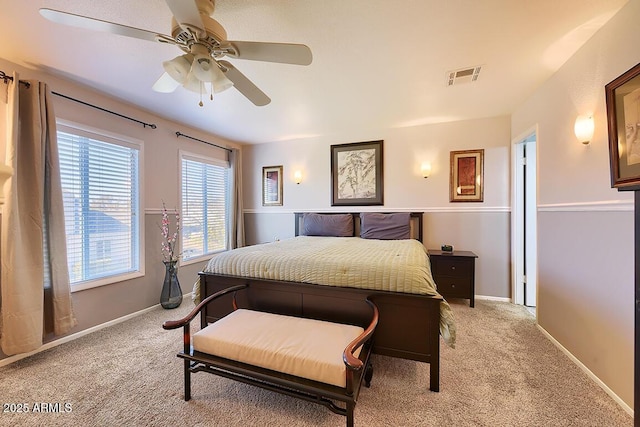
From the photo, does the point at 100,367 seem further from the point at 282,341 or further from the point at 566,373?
the point at 566,373

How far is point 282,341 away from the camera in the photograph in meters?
1.58

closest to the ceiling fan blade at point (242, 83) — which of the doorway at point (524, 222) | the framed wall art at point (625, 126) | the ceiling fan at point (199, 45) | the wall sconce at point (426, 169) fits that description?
the ceiling fan at point (199, 45)

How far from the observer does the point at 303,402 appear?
166cm

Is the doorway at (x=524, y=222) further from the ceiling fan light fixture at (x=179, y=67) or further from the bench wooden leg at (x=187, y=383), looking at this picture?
the bench wooden leg at (x=187, y=383)

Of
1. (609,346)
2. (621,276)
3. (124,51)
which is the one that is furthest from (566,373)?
(124,51)

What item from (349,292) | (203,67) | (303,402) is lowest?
(303,402)

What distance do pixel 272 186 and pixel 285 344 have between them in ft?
11.8

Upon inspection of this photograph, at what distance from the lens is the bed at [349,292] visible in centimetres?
173

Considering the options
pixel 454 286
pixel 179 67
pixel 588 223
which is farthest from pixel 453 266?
pixel 179 67

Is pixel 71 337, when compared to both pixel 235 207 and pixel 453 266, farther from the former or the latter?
pixel 453 266

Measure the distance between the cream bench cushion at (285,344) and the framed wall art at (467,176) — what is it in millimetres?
2876

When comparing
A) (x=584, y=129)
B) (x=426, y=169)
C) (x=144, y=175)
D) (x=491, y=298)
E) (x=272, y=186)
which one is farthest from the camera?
(x=272, y=186)

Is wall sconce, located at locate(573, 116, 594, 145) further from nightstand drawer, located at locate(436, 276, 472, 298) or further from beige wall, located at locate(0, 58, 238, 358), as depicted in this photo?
beige wall, located at locate(0, 58, 238, 358)

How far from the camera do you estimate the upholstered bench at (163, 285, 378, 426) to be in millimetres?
1341
